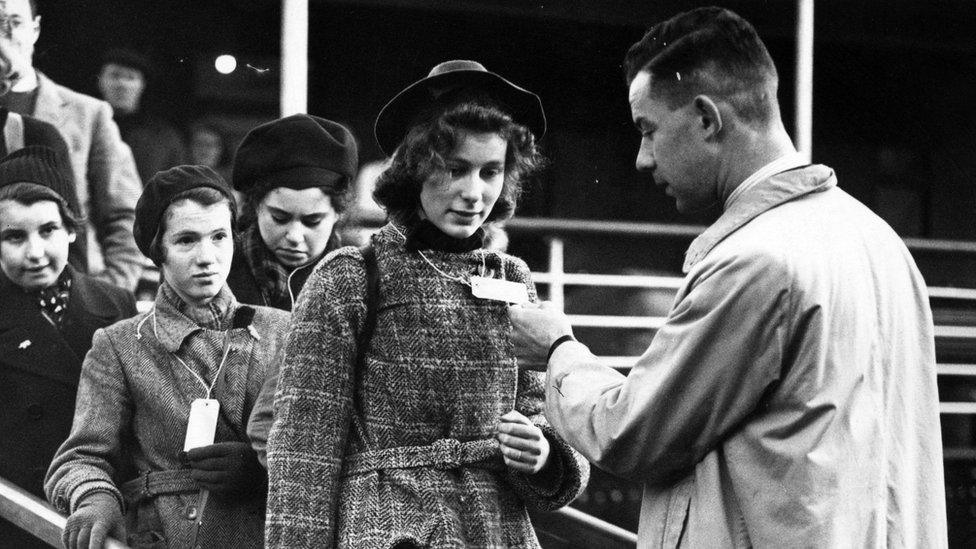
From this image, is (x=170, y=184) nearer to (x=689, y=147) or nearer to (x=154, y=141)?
(x=154, y=141)

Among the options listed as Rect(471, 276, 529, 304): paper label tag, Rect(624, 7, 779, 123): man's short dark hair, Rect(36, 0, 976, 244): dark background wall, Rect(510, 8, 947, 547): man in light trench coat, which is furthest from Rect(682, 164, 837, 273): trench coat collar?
Rect(36, 0, 976, 244): dark background wall

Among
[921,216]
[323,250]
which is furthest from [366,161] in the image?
[921,216]

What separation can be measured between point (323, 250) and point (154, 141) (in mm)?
551

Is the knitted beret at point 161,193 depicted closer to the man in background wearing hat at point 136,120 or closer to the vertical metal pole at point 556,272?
the man in background wearing hat at point 136,120

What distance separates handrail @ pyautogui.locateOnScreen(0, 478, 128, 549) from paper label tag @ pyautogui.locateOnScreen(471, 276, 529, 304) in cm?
90

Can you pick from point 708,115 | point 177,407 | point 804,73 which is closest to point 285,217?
point 177,407

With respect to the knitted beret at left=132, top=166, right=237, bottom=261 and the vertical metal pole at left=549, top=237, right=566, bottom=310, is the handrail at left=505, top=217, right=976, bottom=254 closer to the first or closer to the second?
the vertical metal pole at left=549, top=237, right=566, bottom=310

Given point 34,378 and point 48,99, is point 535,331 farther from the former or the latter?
point 48,99

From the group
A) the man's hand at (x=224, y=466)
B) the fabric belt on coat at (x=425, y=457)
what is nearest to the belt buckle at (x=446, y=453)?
the fabric belt on coat at (x=425, y=457)

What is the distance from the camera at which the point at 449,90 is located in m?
2.18

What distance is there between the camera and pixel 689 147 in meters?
1.75

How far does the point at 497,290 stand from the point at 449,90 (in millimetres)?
398

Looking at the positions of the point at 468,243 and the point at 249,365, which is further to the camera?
the point at 249,365

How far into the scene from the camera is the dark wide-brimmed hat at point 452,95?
217cm
